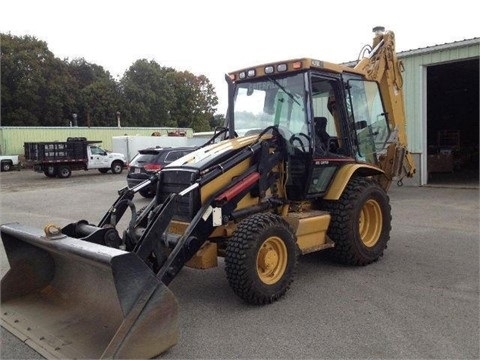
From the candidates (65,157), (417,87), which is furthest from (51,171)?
(417,87)

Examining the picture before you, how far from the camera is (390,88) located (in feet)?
23.8

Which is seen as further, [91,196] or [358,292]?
[91,196]

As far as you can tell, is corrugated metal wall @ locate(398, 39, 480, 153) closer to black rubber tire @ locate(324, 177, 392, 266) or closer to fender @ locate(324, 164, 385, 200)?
black rubber tire @ locate(324, 177, 392, 266)

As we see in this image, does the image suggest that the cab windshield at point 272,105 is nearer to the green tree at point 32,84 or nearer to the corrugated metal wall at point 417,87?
the corrugated metal wall at point 417,87

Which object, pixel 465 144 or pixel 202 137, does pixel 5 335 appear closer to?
pixel 465 144

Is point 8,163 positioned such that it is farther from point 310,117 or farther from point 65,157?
point 310,117

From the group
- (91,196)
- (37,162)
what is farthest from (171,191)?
(37,162)

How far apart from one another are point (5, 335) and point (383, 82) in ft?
20.3

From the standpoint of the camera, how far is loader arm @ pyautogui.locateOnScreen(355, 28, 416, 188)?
23.1 feet

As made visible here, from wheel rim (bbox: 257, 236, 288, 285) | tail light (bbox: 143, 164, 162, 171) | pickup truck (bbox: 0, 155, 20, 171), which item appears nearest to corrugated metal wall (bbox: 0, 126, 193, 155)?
pickup truck (bbox: 0, 155, 20, 171)

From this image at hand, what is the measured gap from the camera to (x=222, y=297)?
16.4 ft

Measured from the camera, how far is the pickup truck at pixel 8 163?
1158 inches

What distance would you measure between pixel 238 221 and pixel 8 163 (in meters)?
28.9

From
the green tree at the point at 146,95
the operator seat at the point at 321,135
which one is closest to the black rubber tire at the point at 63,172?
the operator seat at the point at 321,135
